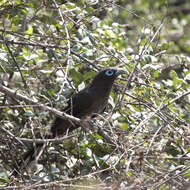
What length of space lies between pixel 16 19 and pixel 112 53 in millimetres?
1260

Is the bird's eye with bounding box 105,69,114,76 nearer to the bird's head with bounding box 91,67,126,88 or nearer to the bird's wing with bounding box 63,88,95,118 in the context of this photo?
the bird's head with bounding box 91,67,126,88

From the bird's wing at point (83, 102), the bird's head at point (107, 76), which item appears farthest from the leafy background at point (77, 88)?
the bird's wing at point (83, 102)

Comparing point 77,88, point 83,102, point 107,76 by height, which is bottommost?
point 83,102

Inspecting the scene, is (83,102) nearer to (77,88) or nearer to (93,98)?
(93,98)

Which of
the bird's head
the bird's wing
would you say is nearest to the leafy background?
the bird's head

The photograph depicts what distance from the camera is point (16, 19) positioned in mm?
5062

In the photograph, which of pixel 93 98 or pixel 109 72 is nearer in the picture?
pixel 109 72

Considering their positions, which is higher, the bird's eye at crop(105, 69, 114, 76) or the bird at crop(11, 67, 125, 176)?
the bird's eye at crop(105, 69, 114, 76)

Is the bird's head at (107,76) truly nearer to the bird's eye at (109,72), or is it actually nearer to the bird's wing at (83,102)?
the bird's eye at (109,72)

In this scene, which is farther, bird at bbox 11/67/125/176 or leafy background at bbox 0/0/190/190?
bird at bbox 11/67/125/176

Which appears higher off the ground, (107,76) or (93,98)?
(107,76)

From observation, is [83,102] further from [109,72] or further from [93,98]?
[109,72]

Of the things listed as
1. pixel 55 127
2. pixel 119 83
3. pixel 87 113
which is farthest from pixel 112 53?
pixel 55 127

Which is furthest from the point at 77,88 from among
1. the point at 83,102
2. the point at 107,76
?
the point at 107,76
